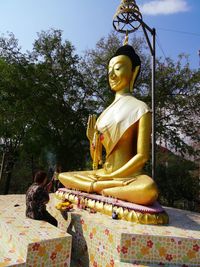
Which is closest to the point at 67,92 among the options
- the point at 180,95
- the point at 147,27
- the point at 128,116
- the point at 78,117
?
the point at 78,117

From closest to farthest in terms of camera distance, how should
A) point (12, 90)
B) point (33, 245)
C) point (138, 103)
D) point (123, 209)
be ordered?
point (33, 245)
point (123, 209)
point (138, 103)
point (12, 90)

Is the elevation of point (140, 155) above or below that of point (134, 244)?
above

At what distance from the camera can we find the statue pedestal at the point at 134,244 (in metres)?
3.63

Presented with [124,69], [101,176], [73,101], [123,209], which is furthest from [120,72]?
[73,101]

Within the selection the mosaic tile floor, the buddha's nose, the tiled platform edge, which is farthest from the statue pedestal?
the buddha's nose

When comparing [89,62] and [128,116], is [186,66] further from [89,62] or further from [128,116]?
[128,116]

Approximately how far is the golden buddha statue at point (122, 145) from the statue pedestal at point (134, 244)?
0.65 meters

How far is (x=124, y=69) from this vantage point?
636 cm

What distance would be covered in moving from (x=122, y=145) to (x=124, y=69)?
173cm

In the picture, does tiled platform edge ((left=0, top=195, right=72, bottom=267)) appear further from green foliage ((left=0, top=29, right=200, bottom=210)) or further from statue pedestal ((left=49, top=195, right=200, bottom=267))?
green foliage ((left=0, top=29, right=200, bottom=210))

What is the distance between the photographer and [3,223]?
14.0ft

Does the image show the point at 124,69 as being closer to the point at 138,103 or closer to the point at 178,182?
the point at 138,103

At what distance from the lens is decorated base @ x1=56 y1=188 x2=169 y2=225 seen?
172 inches

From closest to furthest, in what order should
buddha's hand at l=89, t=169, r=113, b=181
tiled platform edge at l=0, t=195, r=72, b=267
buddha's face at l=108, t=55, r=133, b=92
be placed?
tiled platform edge at l=0, t=195, r=72, b=267, buddha's hand at l=89, t=169, r=113, b=181, buddha's face at l=108, t=55, r=133, b=92
